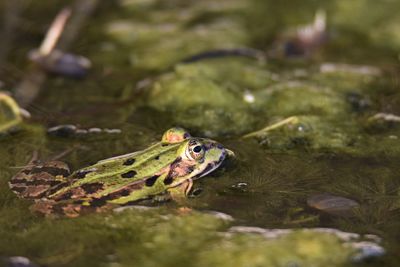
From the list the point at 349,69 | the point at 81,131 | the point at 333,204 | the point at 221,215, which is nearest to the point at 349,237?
the point at 333,204

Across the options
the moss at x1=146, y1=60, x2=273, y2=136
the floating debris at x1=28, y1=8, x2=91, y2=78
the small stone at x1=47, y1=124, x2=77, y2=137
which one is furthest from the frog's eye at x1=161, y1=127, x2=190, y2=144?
the floating debris at x1=28, y1=8, x2=91, y2=78

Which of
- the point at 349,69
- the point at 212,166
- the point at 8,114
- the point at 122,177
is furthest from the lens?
the point at 349,69

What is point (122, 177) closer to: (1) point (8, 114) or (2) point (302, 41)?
(1) point (8, 114)

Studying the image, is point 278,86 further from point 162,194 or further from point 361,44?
point 162,194

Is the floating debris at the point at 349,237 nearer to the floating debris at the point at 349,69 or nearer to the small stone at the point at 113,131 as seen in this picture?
the small stone at the point at 113,131

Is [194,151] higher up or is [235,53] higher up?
[235,53]

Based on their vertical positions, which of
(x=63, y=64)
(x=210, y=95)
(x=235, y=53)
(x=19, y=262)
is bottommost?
(x=19, y=262)

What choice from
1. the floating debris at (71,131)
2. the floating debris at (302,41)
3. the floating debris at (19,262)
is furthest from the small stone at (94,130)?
the floating debris at (302,41)

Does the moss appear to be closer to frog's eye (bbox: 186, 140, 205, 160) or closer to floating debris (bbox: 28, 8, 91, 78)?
frog's eye (bbox: 186, 140, 205, 160)
